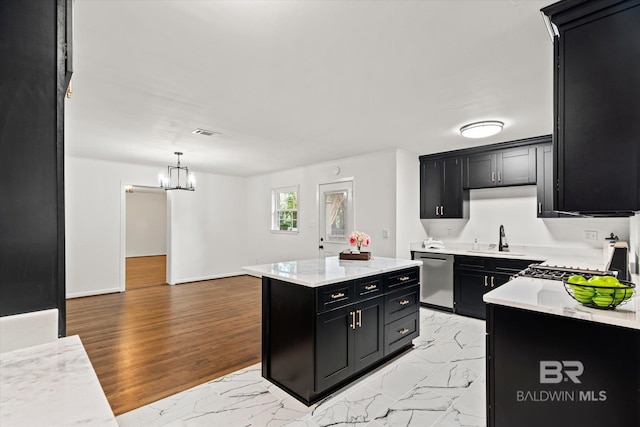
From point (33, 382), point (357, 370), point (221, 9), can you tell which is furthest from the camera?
point (357, 370)

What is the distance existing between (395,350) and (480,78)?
2452 millimetres

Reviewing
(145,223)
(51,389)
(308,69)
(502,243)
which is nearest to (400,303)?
(308,69)

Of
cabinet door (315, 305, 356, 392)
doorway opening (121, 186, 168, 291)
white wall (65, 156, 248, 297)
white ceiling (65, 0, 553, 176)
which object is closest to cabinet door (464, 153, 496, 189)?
white ceiling (65, 0, 553, 176)

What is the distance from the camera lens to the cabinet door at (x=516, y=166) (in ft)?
13.6

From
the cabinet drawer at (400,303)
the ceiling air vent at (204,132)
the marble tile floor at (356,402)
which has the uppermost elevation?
the ceiling air vent at (204,132)

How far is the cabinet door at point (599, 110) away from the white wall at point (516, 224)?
308 centimetres

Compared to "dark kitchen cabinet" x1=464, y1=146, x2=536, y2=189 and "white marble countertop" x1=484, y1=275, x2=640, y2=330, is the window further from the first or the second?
"white marble countertop" x1=484, y1=275, x2=640, y2=330

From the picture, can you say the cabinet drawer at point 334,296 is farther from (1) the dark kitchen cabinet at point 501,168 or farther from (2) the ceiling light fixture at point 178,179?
(2) the ceiling light fixture at point 178,179

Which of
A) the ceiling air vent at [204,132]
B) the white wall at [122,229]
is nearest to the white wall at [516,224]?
the ceiling air vent at [204,132]

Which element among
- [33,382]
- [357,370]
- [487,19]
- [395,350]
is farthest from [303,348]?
[487,19]

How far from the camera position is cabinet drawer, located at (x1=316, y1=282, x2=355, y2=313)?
2297mm

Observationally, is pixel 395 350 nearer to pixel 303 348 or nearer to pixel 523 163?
pixel 303 348

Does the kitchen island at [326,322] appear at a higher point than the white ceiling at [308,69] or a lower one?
lower

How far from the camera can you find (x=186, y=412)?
219cm
